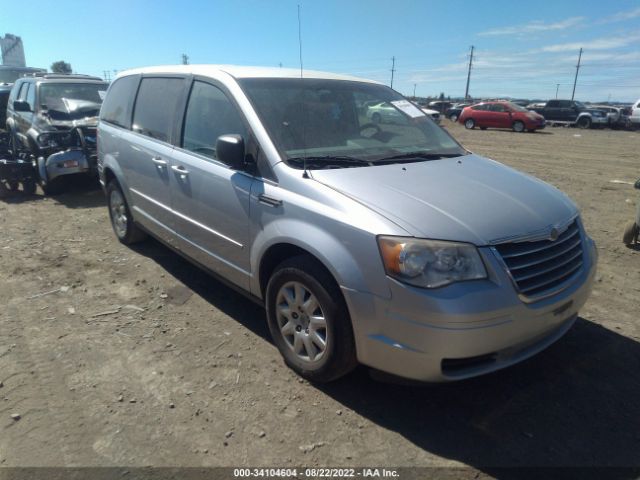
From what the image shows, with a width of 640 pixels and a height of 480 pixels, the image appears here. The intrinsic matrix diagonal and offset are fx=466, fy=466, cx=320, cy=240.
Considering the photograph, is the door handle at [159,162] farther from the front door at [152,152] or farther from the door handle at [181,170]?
the door handle at [181,170]

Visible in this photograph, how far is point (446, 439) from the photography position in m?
2.53

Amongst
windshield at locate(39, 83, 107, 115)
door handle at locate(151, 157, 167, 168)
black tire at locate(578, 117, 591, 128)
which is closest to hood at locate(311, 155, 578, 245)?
door handle at locate(151, 157, 167, 168)

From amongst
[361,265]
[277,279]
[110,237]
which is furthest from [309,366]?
[110,237]

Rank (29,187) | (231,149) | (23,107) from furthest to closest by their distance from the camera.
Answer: (23,107)
(29,187)
(231,149)

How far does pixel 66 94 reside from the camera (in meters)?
9.27

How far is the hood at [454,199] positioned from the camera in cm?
246

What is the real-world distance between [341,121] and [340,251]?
1393mm

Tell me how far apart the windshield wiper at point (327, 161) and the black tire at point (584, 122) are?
30.7 meters

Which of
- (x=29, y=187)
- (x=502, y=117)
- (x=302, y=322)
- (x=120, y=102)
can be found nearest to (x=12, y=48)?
(x=502, y=117)

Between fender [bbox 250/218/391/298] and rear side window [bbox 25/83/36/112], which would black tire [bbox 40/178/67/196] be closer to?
rear side window [bbox 25/83/36/112]

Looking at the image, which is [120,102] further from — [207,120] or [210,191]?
[210,191]

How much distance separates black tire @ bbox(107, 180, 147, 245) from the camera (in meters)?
5.20

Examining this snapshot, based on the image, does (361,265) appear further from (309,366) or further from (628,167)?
(628,167)

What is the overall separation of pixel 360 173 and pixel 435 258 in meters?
0.85
